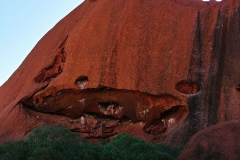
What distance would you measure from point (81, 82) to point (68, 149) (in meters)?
7.86

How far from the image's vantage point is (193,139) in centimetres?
2056

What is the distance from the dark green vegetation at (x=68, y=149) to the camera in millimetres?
20922

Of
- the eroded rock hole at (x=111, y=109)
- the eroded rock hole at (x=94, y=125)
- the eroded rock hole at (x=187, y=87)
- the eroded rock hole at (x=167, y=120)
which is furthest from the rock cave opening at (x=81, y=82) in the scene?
the eroded rock hole at (x=187, y=87)

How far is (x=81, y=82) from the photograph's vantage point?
2961 centimetres

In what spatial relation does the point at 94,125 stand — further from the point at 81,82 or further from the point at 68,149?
the point at 68,149

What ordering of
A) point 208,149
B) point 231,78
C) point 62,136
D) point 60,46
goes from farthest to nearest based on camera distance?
1. point 60,46
2. point 231,78
3. point 62,136
4. point 208,149

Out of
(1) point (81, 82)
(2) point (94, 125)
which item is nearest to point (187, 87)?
(2) point (94, 125)

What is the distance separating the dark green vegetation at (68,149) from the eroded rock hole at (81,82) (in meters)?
5.84

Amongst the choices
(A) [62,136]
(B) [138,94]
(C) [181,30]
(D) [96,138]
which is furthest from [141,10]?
(A) [62,136]

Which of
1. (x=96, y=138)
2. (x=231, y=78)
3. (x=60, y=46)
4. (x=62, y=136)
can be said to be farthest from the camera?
(x=60, y=46)

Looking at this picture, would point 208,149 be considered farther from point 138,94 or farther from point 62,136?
point 138,94

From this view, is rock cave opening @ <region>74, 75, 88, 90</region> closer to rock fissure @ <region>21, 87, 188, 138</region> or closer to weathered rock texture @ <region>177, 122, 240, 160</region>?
rock fissure @ <region>21, 87, 188, 138</region>

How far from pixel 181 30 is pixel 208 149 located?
34.2 ft

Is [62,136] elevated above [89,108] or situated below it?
below
